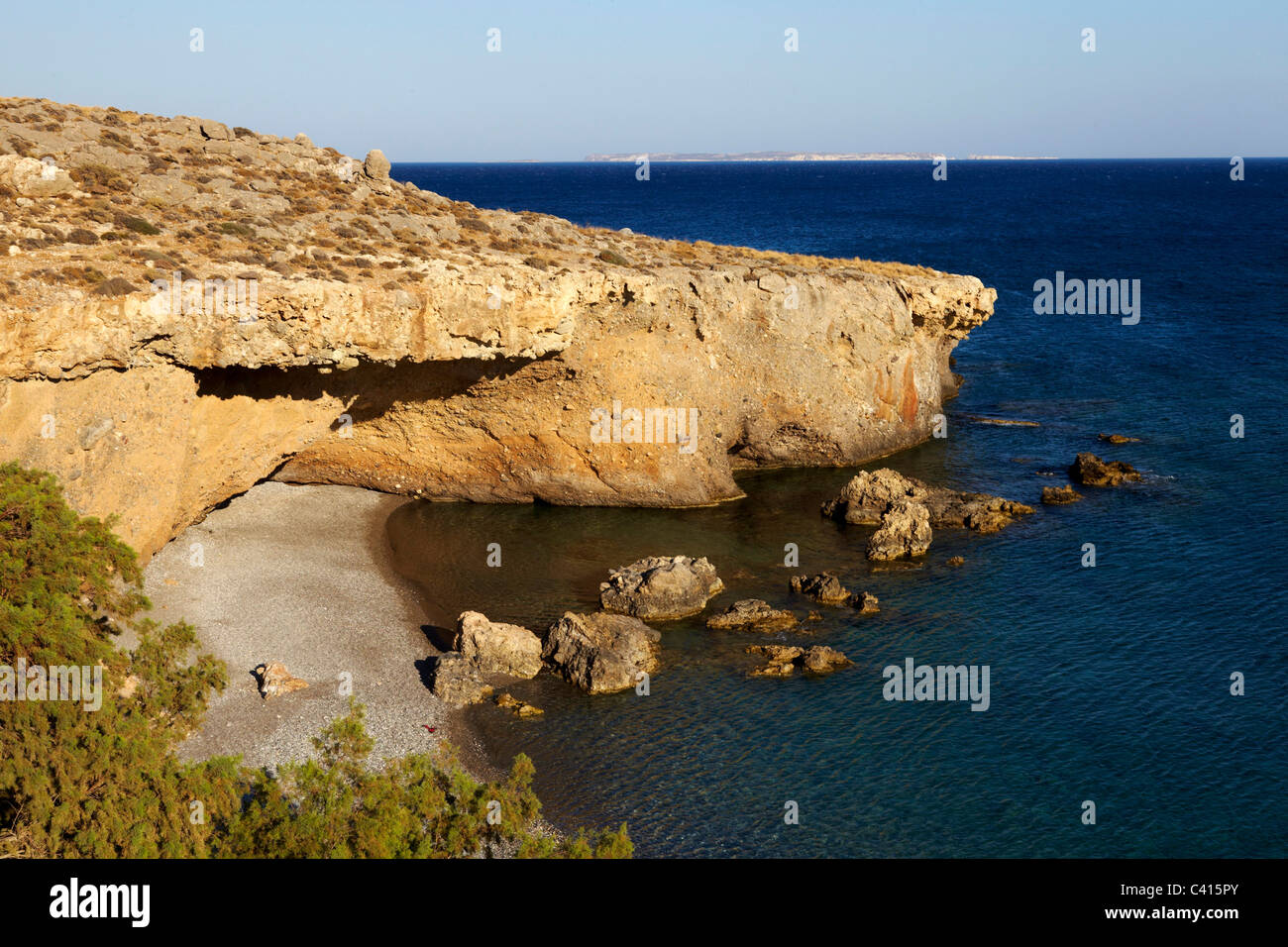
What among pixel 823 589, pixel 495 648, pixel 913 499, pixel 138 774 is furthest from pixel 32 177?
pixel 913 499

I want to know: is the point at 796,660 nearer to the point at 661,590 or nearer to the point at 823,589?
the point at 823,589

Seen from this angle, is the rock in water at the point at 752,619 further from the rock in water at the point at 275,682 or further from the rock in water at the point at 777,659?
the rock in water at the point at 275,682

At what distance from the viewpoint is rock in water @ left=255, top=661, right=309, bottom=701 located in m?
26.8

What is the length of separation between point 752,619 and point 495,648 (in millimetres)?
8205

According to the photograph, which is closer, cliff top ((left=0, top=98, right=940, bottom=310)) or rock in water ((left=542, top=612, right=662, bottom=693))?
rock in water ((left=542, top=612, right=662, bottom=693))

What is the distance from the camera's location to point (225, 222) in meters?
34.2

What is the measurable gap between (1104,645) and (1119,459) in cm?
1941

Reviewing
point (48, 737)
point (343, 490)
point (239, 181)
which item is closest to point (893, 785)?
point (48, 737)

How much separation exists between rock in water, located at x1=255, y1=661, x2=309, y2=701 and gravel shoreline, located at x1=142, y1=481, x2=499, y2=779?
0.21 meters

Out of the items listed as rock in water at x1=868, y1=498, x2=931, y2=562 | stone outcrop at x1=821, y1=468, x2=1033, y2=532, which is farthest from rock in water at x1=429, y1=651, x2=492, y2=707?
stone outcrop at x1=821, y1=468, x2=1033, y2=532

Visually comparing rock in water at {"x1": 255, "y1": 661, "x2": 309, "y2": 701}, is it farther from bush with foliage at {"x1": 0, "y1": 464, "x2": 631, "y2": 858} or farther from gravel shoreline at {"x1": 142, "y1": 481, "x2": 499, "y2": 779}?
bush with foliage at {"x1": 0, "y1": 464, "x2": 631, "y2": 858}

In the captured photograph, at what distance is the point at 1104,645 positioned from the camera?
30.4 metres

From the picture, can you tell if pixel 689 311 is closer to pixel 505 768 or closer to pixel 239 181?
pixel 239 181

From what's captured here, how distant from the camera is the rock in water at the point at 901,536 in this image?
37.2 metres
